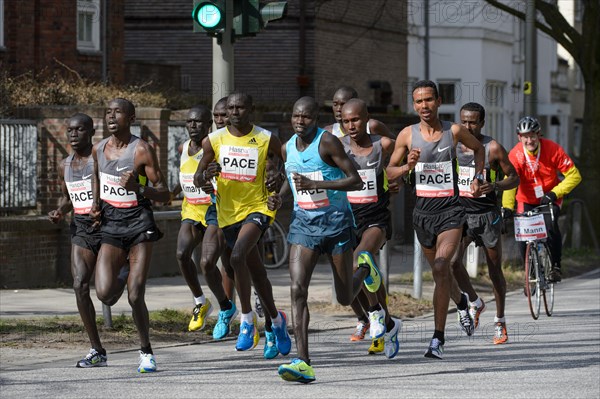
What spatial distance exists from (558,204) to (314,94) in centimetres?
1752

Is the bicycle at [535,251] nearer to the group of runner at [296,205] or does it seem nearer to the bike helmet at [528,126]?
the bike helmet at [528,126]

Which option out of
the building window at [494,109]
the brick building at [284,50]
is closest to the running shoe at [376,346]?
the brick building at [284,50]

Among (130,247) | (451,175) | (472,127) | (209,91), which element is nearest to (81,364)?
Answer: (130,247)

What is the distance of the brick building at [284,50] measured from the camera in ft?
108

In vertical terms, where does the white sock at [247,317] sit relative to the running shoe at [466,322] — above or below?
above

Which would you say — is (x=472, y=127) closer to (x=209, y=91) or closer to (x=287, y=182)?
(x=287, y=182)

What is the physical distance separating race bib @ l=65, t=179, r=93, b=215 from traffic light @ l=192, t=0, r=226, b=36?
2736 mm

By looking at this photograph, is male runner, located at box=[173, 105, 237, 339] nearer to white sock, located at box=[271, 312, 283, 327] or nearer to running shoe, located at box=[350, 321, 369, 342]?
running shoe, located at box=[350, 321, 369, 342]

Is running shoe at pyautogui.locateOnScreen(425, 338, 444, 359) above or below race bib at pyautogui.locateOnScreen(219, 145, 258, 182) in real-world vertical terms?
below

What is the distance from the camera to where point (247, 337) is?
477 inches

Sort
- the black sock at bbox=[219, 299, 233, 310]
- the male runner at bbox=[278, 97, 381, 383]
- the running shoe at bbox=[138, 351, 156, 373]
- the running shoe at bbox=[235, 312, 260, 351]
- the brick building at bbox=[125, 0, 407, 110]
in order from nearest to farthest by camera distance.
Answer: the male runner at bbox=[278, 97, 381, 383]
the running shoe at bbox=[138, 351, 156, 373]
the running shoe at bbox=[235, 312, 260, 351]
the black sock at bbox=[219, 299, 233, 310]
the brick building at bbox=[125, 0, 407, 110]

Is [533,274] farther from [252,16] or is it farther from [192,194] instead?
[252,16]

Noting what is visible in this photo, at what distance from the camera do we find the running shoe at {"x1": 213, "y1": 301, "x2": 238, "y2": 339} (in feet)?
42.2

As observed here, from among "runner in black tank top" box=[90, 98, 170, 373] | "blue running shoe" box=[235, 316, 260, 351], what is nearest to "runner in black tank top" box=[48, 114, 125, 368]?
"runner in black tank top" box=[90, 98, 170, 373]
